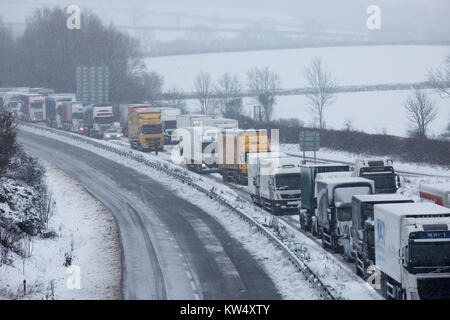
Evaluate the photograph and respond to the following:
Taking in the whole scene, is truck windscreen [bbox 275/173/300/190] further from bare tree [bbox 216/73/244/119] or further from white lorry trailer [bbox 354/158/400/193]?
bare tree [bbox 216/73/244/119]

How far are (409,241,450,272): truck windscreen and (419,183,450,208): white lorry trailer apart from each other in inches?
380

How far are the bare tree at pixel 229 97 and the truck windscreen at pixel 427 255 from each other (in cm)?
7382

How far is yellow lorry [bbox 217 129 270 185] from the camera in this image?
155ft

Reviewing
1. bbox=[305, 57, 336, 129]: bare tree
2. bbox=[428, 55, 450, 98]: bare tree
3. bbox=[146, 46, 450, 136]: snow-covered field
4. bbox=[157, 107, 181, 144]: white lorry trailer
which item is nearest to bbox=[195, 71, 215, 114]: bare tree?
bbox=[146, 46, 450, 136]: snow-covered field

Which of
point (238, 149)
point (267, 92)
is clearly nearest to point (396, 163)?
point (238, 149)

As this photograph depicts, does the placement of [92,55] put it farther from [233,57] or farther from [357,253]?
[357,253]

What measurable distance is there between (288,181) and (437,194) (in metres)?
9.41

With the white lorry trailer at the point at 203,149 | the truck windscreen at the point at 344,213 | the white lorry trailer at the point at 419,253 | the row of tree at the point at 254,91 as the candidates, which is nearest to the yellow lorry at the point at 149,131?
the white lorry trailer at the point at 203,149

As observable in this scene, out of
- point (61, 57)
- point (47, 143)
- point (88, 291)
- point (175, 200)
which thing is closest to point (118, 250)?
point (88, 291)

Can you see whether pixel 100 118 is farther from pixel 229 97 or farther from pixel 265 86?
pixel 265 86

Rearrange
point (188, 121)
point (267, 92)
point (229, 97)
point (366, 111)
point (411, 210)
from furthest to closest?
point (229, 97)
point (366, 111)
point (267, 92)
point (188, 121)
point (411, 210)

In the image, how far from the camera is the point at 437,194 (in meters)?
29.6
